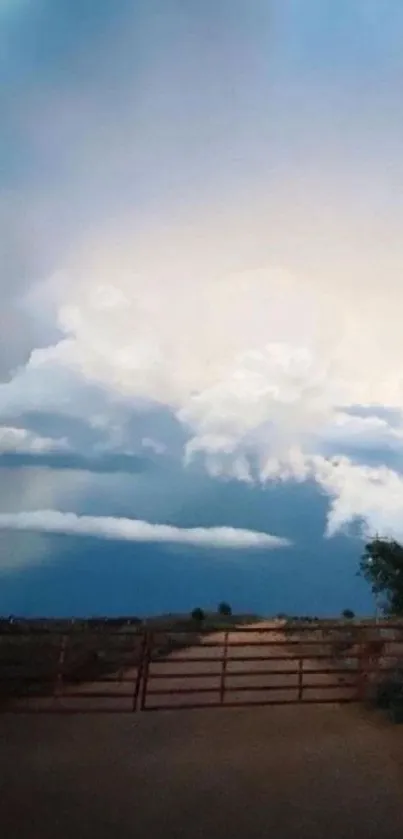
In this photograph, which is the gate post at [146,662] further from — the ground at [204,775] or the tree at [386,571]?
the tree at [386,571]

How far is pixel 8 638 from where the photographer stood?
860 centimetres

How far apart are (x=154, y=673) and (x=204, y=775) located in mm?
2083

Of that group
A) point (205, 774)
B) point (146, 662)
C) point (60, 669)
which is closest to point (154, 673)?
point (146, 662)

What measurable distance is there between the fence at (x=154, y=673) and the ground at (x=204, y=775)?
167mm

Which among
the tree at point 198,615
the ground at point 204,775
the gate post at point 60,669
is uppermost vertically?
the tree at point 198,615

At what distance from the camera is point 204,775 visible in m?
5.14

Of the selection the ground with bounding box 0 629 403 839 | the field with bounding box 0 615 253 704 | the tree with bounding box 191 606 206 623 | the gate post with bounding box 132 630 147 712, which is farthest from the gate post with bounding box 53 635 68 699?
the tree with bounding box 191 606 206 623

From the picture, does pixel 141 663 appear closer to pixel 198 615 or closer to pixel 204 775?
pixel 204 775

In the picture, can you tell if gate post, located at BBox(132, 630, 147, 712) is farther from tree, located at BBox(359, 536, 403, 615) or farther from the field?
tree, located at BBox(359, 536, 403, 615)

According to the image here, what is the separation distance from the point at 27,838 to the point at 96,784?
81 centimetres

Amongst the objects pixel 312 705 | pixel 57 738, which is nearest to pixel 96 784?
pixel 57 738

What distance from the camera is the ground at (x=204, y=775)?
14.3ft

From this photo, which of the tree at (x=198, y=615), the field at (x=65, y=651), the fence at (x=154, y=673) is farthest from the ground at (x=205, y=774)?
the tree at (x=198, y=615)

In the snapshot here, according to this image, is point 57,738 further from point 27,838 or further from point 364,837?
point 364,837
